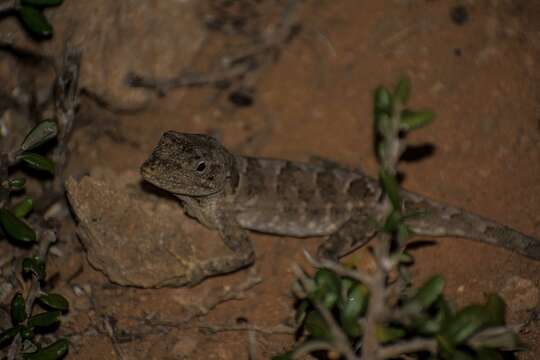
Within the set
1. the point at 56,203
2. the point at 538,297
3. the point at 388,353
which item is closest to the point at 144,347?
the point at 56,203

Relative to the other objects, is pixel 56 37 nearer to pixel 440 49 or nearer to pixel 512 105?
pixel 440 49

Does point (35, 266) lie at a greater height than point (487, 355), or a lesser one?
lesser

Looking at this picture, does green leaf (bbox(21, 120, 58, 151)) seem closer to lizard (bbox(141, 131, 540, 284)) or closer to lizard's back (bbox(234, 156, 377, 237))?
lizard (bbox(141, 131, 540, 284))

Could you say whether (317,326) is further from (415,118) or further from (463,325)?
(415,118)

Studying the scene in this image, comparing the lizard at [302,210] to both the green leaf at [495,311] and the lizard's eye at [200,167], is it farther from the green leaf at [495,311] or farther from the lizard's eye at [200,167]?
the green leaf at [495,311]

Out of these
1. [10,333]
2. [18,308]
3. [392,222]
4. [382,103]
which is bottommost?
[10,333]

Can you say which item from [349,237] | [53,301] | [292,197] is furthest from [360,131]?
[53,301]

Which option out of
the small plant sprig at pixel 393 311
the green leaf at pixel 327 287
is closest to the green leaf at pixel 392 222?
the small plant sprig at pixel 393 311
